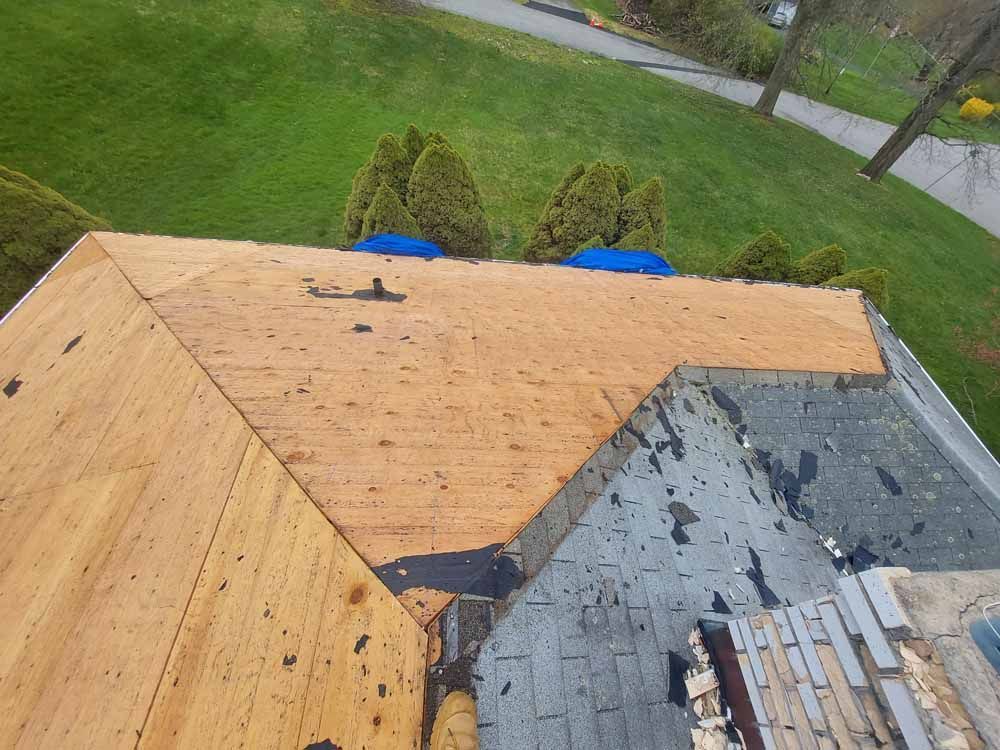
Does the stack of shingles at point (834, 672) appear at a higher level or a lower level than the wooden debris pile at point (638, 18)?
lower

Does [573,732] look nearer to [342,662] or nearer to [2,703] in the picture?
[342,662]

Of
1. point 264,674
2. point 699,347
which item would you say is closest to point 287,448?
point 264,674

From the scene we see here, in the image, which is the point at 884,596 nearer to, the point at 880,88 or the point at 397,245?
the point at 397,245

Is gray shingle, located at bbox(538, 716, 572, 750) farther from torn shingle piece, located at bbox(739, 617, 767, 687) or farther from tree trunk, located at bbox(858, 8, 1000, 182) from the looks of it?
tree trunk, located at bbox(858, 8, 1000, 182)

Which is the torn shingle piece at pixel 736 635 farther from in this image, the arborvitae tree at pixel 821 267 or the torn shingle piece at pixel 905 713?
the arborvitae tree at pixel 821 267

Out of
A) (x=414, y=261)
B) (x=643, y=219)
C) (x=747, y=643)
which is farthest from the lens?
(x=643, y=219)

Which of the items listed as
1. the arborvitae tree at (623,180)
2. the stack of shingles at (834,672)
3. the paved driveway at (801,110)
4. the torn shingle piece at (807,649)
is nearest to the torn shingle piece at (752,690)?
the stack of shingles at (834,672)
